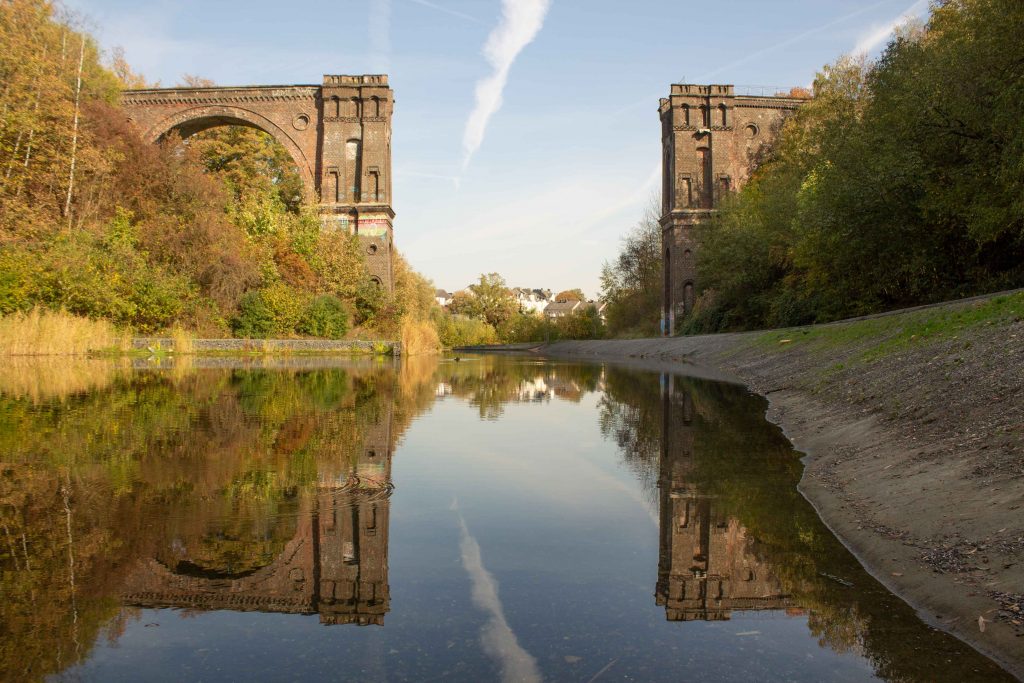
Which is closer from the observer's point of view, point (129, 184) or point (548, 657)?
point (548, 657)

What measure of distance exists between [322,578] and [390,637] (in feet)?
2.74

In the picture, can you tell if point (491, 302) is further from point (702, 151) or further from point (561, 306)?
point (561, 306)

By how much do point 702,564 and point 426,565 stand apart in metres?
1.48

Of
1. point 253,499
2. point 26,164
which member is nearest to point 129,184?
point 26,164

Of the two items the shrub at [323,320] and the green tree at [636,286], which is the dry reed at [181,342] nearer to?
the shrub at [323,320]

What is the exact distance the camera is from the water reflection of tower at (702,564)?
12.0ft

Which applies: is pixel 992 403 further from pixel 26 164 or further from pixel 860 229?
pixel 26 164

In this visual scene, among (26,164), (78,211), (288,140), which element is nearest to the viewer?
(26,164)

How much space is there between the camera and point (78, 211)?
29.4m

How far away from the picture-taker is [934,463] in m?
5.45

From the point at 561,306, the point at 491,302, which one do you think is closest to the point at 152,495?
the point at 491,302

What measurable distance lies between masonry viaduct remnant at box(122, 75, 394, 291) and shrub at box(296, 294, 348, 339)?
10.3 m

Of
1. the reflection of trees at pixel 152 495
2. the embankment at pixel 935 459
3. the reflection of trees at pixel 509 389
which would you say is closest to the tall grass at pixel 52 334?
the reflection of trees at pixel 509 389

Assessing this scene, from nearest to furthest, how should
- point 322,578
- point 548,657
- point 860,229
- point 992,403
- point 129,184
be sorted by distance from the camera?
1. point 548,657
2. point 322,578
3. point 992,403
4. point 860,229
5. point 129,184
